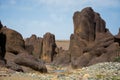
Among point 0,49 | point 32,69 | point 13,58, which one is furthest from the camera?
point 13,58

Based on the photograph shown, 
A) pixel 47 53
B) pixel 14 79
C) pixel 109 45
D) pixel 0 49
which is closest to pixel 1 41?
pixel 0 49

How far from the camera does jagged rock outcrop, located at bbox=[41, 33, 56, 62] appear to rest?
12719cm

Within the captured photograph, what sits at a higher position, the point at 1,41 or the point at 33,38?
the point at 33,38

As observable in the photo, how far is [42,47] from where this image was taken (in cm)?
13088

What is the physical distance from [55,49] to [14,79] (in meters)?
107

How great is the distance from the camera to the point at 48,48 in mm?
127750

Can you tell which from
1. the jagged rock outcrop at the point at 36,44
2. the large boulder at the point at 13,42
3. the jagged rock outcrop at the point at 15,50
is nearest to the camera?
→ the jagged rock outcrop at the point at 15,50

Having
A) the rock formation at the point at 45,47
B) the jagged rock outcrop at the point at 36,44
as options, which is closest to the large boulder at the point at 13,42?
the rock formation at the point at 45,47

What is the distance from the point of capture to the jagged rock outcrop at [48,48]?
12719cm

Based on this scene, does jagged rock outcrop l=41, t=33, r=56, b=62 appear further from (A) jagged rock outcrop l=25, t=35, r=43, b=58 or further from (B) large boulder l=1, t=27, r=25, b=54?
(B) large boulder l=1, t=27, r=25, b=54

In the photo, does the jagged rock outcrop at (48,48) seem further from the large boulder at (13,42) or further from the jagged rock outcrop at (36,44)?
the large boulder at (13,42)

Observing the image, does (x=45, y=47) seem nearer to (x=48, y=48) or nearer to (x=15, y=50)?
(x=48, y=48)

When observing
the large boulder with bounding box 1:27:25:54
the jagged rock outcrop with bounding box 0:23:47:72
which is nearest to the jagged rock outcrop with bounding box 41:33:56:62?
the large boulder with bounding box 1:27:25:54

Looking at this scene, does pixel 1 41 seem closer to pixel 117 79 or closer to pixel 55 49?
pixel 117 79
